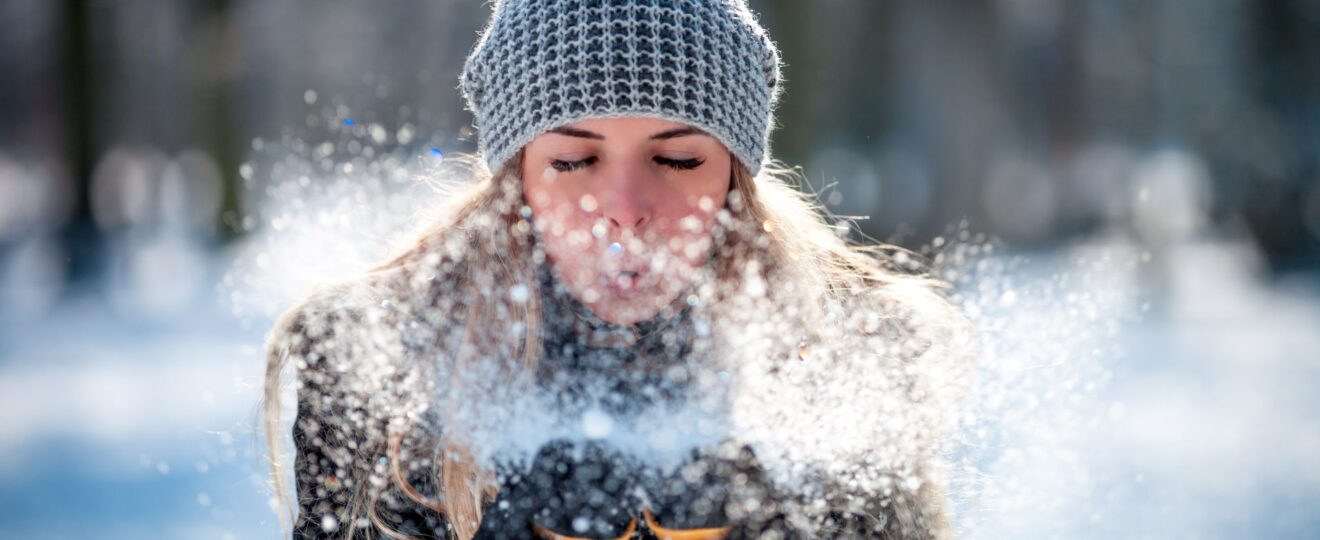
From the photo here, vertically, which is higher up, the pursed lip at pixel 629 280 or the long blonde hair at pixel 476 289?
the pursed lip at pixel 629 280

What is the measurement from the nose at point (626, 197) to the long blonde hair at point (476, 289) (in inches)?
11.1

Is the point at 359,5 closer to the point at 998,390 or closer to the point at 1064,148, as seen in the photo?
the point at 1064,148

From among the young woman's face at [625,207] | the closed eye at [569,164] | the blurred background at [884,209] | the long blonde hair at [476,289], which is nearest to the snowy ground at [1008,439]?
the blurred background at [884,209]

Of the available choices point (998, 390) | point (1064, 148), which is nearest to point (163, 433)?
point (998, 390)

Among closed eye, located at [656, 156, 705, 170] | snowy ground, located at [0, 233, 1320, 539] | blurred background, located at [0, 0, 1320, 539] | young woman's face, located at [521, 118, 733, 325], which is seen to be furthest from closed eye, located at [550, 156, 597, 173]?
snowy ground, located at [0, 233, 1320, 539]

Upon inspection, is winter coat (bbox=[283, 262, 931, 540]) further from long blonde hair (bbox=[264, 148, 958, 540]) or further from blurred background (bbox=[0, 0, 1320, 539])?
blurred background (bbox=[0, 0, 1320, 539])

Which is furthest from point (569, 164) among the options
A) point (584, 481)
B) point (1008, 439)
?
point (1008, 439)

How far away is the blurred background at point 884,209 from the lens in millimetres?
3658

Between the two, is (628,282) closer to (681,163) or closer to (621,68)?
(681,163)

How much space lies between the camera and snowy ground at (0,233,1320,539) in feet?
9.75

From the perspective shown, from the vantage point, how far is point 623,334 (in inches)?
77.2

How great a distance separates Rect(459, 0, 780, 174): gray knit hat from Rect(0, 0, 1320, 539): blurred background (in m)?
0.30

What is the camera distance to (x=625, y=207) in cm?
184

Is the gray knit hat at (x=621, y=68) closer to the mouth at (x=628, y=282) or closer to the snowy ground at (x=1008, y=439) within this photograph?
the mouth at (x=628, y=282)
